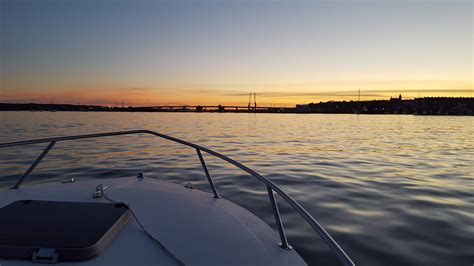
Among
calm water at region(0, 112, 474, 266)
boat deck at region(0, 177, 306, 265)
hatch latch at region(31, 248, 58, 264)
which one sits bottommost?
calm water at region(0, 112, 474, 266)

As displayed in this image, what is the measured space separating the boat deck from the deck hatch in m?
0.06

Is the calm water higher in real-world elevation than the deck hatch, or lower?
lower

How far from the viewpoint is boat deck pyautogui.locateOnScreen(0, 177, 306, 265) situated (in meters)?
2.19

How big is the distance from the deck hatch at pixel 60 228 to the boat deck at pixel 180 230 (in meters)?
0.06

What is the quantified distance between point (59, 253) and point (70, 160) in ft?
32.1

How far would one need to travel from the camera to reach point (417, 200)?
583 cm

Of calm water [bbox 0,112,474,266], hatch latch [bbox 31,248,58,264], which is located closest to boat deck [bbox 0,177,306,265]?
hatch latch [bbox 31,248,58,264]

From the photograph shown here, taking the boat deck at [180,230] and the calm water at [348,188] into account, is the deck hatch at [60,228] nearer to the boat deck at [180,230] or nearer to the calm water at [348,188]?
the boat deck at [180,230]

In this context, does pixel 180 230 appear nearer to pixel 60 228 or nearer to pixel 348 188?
pixel 60 228

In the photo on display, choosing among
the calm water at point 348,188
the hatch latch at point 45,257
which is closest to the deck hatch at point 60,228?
the hatch latch at point 45,257

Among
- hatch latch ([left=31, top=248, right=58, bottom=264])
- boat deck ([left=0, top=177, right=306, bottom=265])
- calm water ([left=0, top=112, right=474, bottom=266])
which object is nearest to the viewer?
hatch latch ([left=31, top=248, right=58, bottom=264])

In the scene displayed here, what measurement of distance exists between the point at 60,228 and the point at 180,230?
94cm

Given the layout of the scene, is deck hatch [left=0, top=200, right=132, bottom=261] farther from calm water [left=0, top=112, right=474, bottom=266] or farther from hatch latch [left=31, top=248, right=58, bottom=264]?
calm water [left=0, top=112, right=474, bottom=266]

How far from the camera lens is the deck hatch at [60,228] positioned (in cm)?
192
